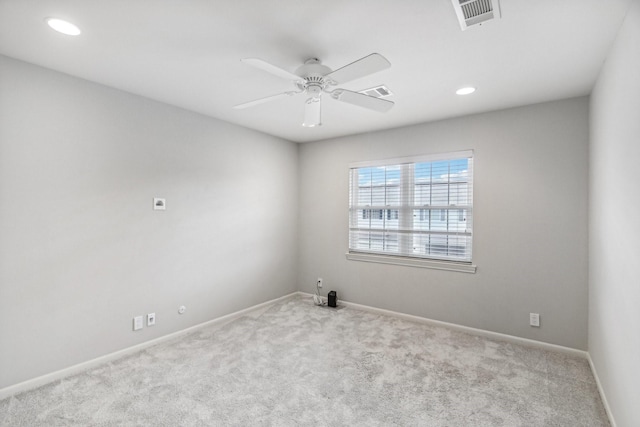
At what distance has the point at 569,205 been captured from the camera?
299 cm

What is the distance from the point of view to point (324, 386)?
244 cm

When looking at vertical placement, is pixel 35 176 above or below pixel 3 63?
below

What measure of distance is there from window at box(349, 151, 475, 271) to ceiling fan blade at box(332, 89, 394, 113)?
167 centimetres

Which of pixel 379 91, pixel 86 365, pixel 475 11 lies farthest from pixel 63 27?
pixel 86 365

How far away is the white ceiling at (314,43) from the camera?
5.66 feet

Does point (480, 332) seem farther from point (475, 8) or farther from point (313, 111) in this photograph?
point (475, 8)

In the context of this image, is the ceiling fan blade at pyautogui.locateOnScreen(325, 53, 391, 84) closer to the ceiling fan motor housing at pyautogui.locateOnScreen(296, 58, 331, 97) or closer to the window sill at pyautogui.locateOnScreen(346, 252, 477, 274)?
the ceiling fan motor housing at pyautogui.locateOnScreen(296, 58, 331, 97)

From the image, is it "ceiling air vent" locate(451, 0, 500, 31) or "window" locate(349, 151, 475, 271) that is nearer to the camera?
"ceiling air vent" locate(451, 0, 500, 31)

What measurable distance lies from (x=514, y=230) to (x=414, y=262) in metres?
1.15

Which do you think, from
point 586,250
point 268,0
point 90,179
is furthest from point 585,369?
point 90,179

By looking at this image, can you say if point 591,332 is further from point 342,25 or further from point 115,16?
point 115,16

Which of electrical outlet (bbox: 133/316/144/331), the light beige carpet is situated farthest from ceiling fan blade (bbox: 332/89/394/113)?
electrical outlet (bbox: 133/316/144/331)

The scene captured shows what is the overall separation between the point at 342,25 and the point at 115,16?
132 cm

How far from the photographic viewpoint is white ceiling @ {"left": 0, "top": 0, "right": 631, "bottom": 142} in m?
1.72
